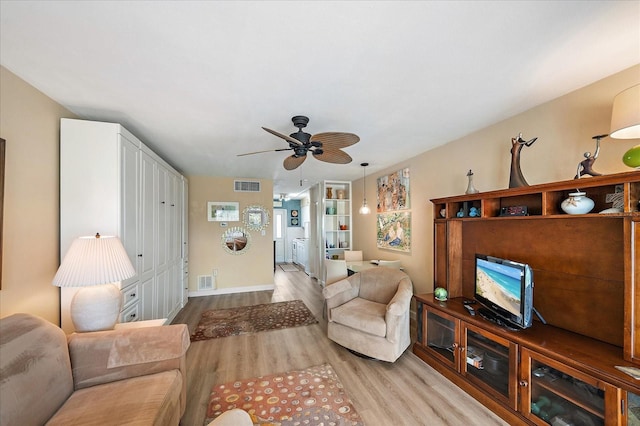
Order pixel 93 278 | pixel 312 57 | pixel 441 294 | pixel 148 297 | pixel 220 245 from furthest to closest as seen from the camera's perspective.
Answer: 1. pixel 220 245
2. pixel 148 297
3. pixel 441 294
4. pixel 93 278
5. pixel 312 57

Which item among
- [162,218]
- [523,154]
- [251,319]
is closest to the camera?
[523,154]

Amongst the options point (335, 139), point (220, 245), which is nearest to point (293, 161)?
point (335, 139)

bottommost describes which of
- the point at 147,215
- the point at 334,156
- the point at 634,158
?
the point at 147,215

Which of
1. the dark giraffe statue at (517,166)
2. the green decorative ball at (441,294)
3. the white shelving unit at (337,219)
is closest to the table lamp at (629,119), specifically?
the dark giraffe statue at (517,166)

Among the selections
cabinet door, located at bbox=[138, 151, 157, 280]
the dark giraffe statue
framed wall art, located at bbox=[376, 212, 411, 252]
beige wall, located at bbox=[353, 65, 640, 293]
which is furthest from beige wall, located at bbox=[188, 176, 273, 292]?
the dark giraffe statue

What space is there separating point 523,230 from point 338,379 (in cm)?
209

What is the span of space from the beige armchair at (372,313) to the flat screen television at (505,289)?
27.2 inches

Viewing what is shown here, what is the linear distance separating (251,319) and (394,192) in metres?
2.96

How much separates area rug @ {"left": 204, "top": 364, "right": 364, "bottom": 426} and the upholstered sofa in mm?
450

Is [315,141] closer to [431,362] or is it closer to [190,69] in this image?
[190,69]

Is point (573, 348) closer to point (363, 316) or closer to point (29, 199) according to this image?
point (363, 316)

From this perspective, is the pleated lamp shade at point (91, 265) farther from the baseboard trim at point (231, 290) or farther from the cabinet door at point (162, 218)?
the baseboard trim at point (231, 290)

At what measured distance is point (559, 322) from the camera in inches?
74.6

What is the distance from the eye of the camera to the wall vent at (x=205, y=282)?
4965mm
